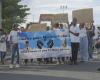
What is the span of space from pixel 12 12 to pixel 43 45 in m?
51.1

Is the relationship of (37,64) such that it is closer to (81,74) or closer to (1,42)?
(1,42)

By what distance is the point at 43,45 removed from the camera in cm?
2328

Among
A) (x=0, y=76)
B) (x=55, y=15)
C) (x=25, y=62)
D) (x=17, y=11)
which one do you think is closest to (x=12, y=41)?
(x=25, y=62)

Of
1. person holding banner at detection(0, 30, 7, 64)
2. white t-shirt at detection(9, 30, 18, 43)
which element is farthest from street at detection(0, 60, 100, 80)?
person holding banner at detection(0, 30, 7, 64)

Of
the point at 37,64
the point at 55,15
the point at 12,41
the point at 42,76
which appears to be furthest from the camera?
the point at 55,15

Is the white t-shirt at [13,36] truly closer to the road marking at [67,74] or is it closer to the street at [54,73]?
the street at [54,73]

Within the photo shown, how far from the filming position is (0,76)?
1780cm

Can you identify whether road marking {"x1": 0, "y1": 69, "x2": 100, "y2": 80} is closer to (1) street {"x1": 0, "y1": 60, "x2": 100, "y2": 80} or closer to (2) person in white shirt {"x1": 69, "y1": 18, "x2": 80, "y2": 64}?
(1) street {"x1": 0, "y1": 60, "x2": 100, "y2": 80}

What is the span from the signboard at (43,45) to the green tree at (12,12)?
45602 mm

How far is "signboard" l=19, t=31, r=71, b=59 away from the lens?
22938 millimetres

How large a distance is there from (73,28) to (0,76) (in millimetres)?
5619

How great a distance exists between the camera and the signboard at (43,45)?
22938 millimetres

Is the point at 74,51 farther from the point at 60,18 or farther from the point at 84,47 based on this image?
the point at 60,18

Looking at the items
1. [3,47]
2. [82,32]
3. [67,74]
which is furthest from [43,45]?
[67,74]
